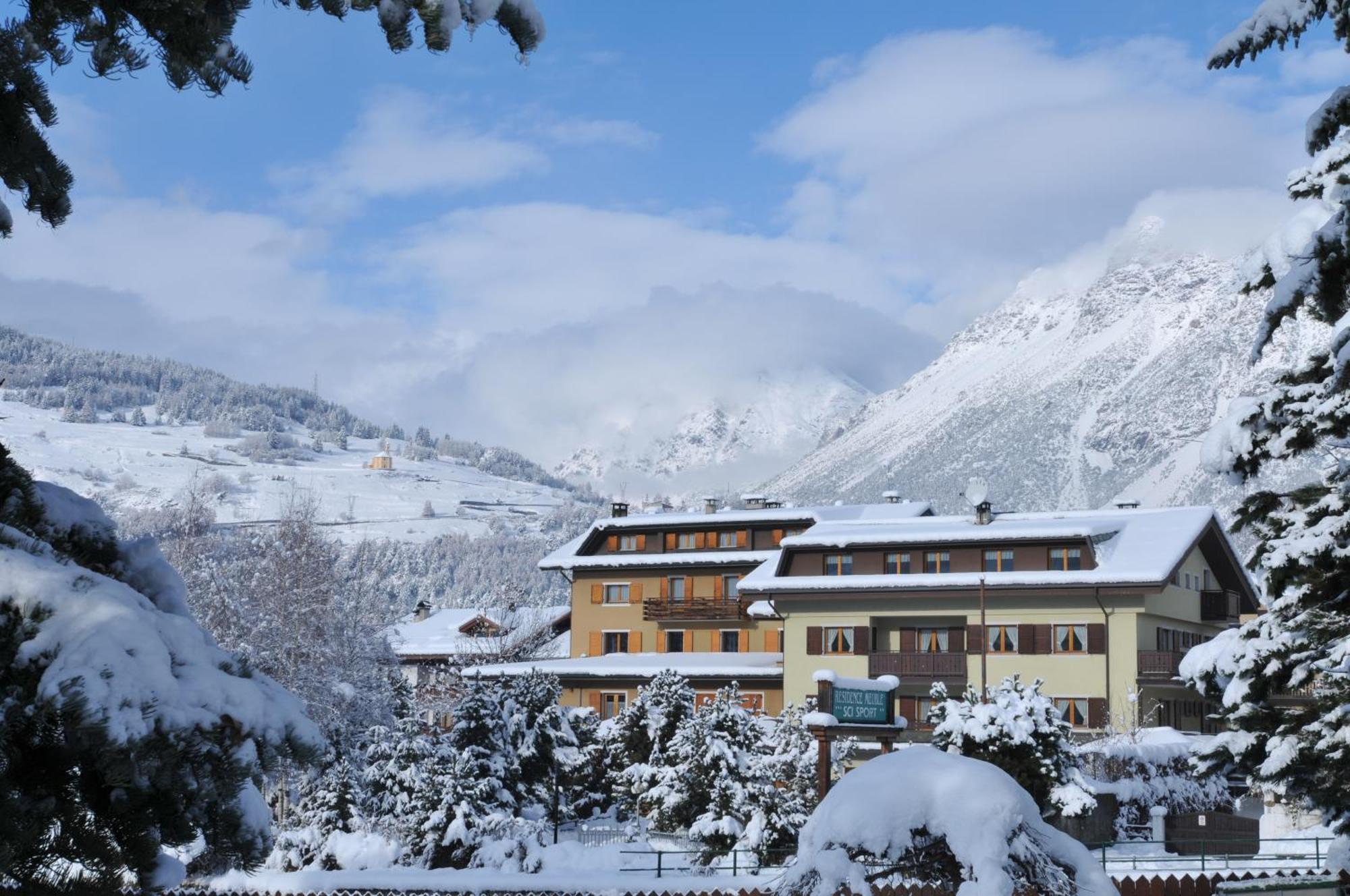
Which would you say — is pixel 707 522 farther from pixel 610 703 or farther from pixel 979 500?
pixel 979 500

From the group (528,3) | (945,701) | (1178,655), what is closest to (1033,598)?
(1178,655)

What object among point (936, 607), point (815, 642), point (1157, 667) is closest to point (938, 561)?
point (936, 607)

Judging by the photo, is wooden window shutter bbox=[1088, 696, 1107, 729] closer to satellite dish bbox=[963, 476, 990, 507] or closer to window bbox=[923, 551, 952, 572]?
window bbox=[923, 551, 952, 572]

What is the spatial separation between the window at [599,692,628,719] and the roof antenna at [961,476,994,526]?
1639 centimetres

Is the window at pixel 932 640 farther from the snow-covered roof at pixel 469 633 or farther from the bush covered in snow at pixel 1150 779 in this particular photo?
the snow-covered roof at pixel 469 633

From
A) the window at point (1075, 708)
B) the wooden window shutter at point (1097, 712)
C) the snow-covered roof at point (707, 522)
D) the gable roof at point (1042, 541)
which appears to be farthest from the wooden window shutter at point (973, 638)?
the snow-covered roof at point (707, 522)

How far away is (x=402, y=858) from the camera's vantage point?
29578 mm

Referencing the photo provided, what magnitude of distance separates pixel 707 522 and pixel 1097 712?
831 inches

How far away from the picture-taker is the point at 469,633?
87.9 metres

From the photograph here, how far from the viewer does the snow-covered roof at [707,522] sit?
204ft

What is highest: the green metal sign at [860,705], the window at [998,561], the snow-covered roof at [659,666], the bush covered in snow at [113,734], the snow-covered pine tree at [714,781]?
the window at [998,561]

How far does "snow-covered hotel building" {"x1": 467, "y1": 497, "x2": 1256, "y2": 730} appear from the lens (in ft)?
162

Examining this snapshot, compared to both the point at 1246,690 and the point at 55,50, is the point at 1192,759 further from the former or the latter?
the point at 55,50

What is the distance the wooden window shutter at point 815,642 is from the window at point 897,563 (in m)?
3.58
